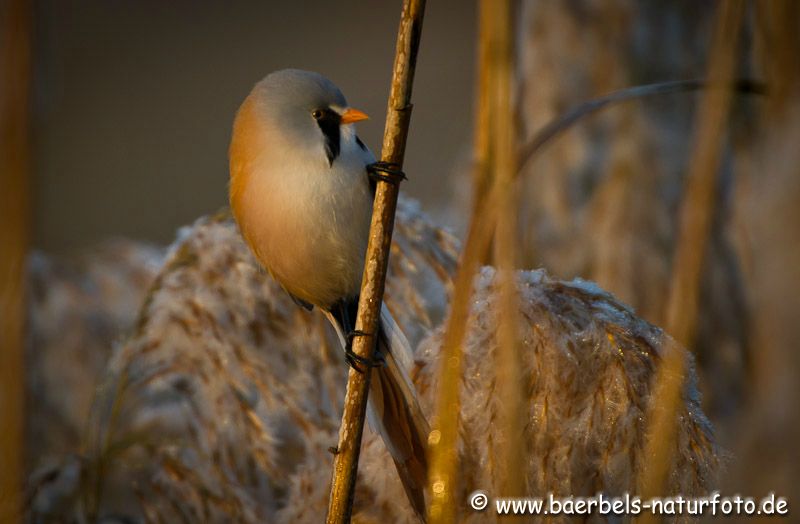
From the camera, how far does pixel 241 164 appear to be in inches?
49.7

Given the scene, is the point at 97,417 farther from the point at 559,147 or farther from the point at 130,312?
the point at 559,147

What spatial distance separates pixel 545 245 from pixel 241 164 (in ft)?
4.97

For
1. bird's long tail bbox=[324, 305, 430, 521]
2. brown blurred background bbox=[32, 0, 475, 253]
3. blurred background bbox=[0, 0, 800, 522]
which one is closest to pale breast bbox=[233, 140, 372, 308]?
bird's long tail bbox=[324, 305, 430, 521]

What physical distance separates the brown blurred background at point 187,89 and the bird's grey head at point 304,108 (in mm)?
3863

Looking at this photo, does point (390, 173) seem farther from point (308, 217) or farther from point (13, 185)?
point (13, 185)

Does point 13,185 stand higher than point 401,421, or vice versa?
Result: point 13,185

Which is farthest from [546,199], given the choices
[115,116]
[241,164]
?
[115,116]

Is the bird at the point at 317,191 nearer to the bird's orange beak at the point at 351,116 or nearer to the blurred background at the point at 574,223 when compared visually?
the bird's orange beak at the point at 351,116

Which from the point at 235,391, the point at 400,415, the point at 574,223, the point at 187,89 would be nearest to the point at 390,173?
the point at 400,415

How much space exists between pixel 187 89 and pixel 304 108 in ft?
17.5

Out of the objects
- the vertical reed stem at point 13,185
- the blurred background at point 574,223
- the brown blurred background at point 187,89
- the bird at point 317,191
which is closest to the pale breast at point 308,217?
the bird at point 317,191

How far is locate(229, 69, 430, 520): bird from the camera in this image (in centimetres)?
116

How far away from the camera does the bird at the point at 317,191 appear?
1.16 metres

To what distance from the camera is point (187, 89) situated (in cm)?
625
